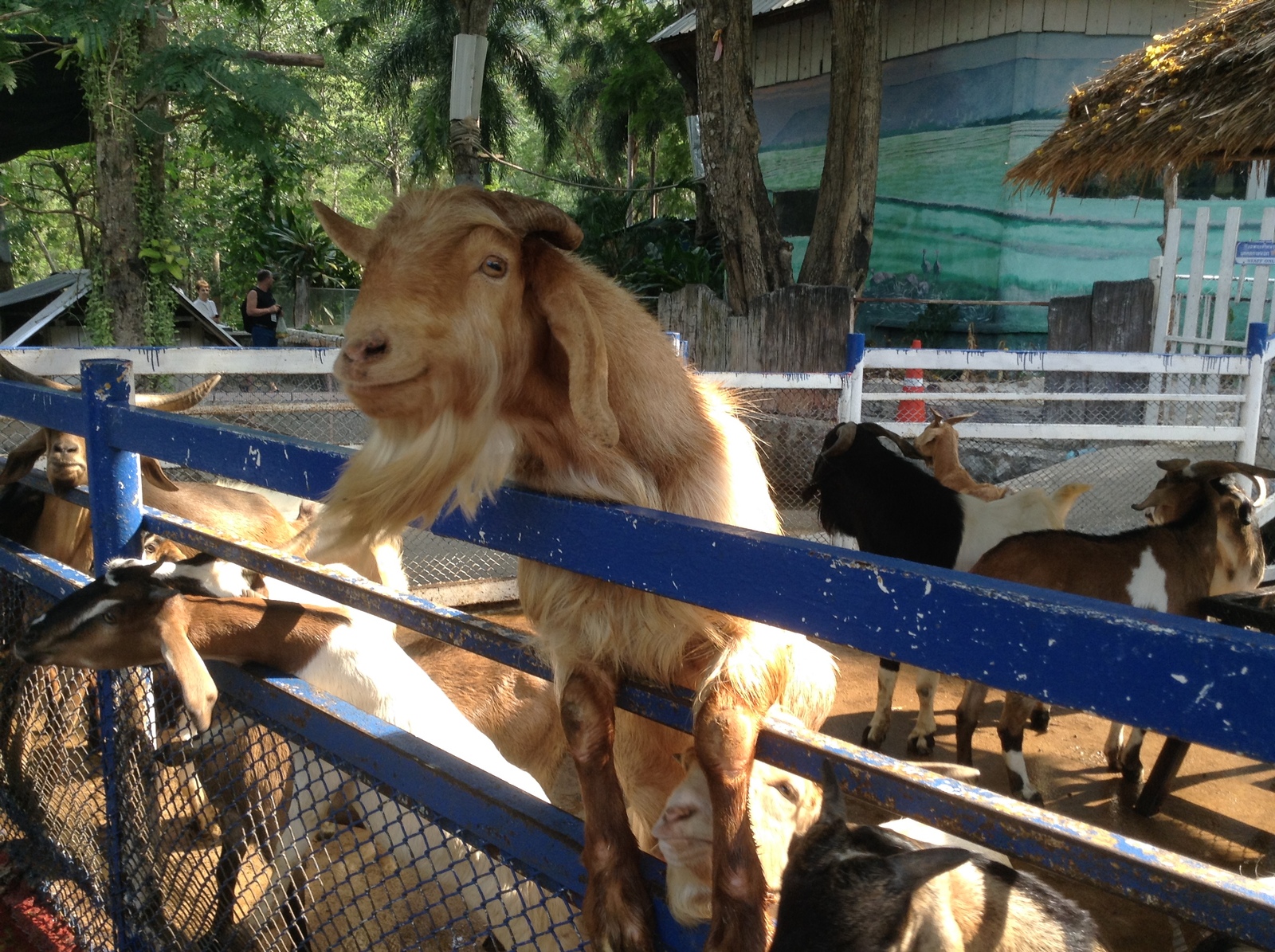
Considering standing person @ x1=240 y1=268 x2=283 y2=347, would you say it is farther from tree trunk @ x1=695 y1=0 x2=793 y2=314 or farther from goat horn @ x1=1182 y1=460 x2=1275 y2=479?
goat horn @ x1=1182 y1=460 x2=1275 y2=479

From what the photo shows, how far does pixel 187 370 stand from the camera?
214 inches

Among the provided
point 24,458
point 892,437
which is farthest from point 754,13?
point 24,458

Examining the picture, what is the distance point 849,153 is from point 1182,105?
4.91m

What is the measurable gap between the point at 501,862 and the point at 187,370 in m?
4.47

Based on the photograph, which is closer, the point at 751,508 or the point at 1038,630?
the point at 1038,630

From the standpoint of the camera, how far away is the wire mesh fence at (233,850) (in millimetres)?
2639

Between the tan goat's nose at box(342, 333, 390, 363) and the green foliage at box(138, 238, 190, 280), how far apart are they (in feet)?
25.5

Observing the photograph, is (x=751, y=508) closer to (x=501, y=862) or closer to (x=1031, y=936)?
(x=501, y=862)

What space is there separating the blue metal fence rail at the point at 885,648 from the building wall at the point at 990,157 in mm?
13622

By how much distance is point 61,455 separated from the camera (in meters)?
3.77

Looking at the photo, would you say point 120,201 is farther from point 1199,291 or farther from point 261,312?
point 1199,291

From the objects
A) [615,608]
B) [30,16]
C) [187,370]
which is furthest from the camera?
[30,16]

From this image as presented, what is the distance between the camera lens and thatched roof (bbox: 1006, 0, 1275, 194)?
195 inches

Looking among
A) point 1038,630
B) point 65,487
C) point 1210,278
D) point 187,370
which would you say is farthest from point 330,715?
point 1210,278
